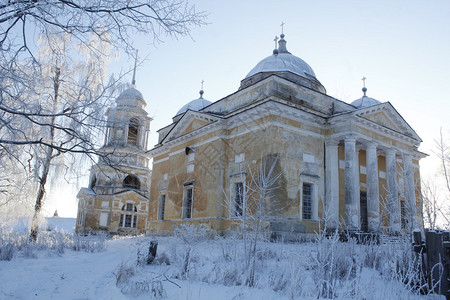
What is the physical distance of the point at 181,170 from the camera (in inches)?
799

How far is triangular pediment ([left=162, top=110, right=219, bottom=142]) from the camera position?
18.2 metres

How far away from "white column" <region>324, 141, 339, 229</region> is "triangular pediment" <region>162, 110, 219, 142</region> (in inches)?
220

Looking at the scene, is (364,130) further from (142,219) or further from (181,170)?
(142,219)

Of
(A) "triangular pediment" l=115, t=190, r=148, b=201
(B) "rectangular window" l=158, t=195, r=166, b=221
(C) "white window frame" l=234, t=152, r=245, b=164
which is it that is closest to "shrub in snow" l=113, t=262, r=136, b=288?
(C) "white window frame" l=234, t=152, r=245, b=164

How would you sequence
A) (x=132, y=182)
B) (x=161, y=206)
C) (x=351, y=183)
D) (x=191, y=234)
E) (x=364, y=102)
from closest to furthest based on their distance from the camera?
(x=191, y=234) < (x=351, y=183) < (x=161, y=206) < (x=364, y=102) < (x=132, y=182)

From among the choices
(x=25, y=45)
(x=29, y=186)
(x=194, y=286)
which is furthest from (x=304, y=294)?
(x=29, y=186)

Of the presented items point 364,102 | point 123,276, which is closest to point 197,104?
point 364,102

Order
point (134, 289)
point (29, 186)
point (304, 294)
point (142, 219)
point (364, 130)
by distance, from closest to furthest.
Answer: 1. point (304, 294)
2. point (134, 289)
3. point (29, 186)
4. point (364, 130)
5. point (142, 219)

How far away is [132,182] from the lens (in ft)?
109

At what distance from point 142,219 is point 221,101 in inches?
635

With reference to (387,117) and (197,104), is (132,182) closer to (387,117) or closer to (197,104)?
(197,104)

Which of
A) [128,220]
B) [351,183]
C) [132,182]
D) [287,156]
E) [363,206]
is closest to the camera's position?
[287,156]

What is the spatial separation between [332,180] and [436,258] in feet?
36.3

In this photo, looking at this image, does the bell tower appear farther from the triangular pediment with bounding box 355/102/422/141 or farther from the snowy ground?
the snowy ground
